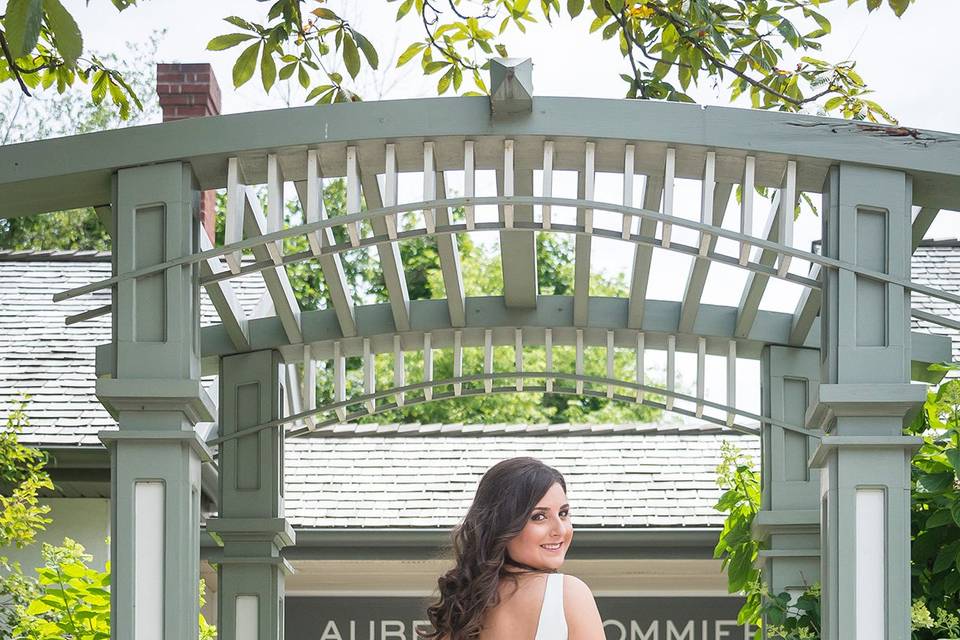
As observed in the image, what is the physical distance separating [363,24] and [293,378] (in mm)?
19310

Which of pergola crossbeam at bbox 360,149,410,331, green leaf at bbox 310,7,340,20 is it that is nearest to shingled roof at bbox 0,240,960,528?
pergola crossbeam at bbox 360,149,410,331

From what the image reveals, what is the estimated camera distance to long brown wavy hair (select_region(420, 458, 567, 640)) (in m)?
3.87

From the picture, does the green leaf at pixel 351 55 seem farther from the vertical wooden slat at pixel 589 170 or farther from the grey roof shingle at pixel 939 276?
the grey roof shingle at pixel 939 276

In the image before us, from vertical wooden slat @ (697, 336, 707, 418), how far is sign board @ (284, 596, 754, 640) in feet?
15.4

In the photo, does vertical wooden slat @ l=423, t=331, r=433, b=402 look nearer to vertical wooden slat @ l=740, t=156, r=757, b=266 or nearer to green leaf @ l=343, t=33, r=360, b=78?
green leaf @ l=343, t=33, r=360, b=78

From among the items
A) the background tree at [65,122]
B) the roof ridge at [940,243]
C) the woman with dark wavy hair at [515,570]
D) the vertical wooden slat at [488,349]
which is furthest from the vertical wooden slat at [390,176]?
the background tree at [65,122]

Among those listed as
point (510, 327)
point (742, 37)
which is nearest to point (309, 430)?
point (510, 327)

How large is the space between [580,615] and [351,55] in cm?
374

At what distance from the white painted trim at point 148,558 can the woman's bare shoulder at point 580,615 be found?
6.45ft

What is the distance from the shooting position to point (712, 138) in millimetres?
5371

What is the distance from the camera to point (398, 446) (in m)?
13.8

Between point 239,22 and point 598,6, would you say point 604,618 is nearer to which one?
point 598,6

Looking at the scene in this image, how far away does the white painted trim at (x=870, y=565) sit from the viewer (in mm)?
5020

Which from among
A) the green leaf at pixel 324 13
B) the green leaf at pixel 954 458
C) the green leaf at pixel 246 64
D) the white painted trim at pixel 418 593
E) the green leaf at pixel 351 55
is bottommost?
the white painted trim at pixel 418 593
